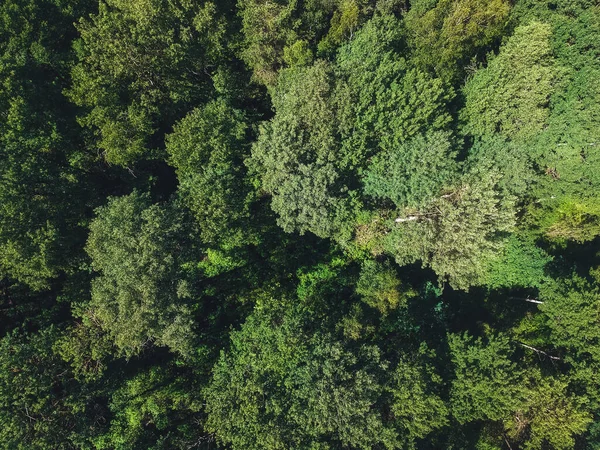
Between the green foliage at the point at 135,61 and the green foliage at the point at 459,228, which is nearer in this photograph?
the green foliage at the point at 459,228

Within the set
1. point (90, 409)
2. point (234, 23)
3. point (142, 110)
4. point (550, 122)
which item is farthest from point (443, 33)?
point (90, 409)

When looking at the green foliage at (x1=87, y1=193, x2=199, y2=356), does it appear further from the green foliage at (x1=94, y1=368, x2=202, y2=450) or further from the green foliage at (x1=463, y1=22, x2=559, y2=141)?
the green foliage at (x1=463, y1=22, x2=559, y2=141)

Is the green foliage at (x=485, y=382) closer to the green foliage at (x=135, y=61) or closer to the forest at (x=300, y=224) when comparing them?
the forest at (x=300, y=224)

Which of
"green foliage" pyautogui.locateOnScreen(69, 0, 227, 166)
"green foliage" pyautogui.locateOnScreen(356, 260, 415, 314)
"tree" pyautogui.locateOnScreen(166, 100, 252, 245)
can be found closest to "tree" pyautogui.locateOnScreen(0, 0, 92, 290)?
"green foliage" pyautogui.locateOnScreen(69, 0, 227, 166)

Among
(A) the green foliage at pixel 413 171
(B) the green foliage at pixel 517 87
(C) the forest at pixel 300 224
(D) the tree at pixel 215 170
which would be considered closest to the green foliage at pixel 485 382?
(C) the forest at pixel 300 224

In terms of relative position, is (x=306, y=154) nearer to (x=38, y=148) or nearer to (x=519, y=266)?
(x=519, y=266)

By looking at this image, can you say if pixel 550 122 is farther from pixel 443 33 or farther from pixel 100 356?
pixel 100 356

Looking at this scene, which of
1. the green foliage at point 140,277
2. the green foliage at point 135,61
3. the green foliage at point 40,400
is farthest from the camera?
the green foliage at point 135,61

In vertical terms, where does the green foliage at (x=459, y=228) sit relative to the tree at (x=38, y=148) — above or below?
below
